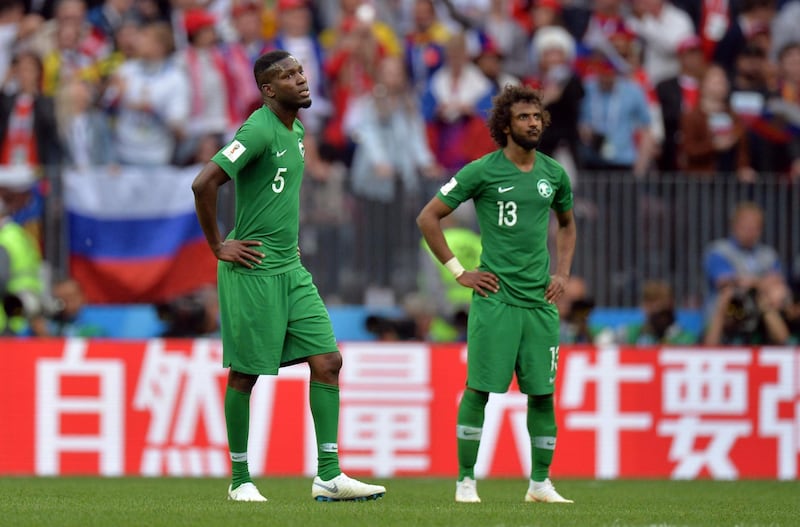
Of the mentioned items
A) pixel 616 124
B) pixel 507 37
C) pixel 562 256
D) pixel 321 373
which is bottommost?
pixel 321 373

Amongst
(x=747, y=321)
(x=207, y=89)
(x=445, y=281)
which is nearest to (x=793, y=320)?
(x=747, y=321)

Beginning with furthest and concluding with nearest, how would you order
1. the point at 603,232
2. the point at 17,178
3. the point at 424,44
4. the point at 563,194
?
1. the point at 424,44
2. the point at 603,232
3. the point at 17,178
4. the point at 563,194

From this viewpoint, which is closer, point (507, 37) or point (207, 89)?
point (207, 89)

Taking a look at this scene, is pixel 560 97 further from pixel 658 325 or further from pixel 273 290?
pixel 273 290

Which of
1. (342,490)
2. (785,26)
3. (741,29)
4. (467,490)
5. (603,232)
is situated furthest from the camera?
(785,26)

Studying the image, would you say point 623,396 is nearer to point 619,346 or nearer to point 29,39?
point 619,346

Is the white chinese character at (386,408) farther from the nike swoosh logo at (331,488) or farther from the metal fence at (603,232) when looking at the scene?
the nike swoosh logo at (331,488)

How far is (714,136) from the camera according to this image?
17203 millimetres

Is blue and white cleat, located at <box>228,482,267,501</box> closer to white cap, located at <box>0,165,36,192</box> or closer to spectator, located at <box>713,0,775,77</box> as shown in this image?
white cap, located at <box>0,165,36,192</box>

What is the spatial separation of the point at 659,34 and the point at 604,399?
5957 mm

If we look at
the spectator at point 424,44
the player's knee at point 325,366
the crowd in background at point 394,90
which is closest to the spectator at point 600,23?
the crowd in background at point 394,90

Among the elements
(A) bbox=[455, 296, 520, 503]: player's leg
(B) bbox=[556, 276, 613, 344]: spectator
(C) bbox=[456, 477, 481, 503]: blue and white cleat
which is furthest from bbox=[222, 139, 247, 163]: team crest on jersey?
(B) bbox=[556, 276, 613, 344]: spectator

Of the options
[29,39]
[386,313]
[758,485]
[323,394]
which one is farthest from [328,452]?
[29,39]

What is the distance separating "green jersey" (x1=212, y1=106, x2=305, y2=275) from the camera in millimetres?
9281
